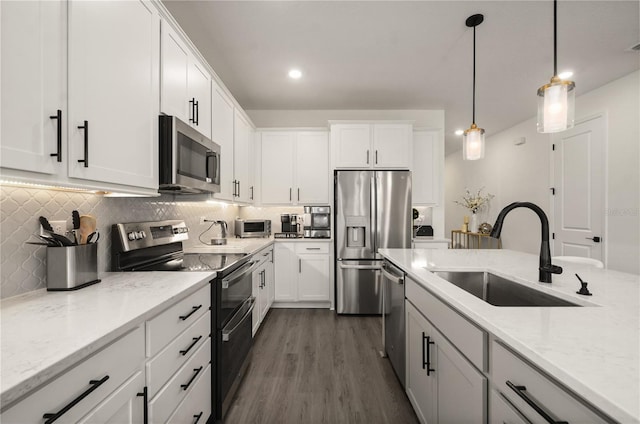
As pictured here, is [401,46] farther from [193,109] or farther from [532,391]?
[532,391]

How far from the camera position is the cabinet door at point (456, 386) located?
0.96m

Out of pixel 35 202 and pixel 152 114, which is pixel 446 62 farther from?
pixel 35 202

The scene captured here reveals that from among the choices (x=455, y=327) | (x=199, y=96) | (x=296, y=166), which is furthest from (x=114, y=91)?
(x=296, y=166)

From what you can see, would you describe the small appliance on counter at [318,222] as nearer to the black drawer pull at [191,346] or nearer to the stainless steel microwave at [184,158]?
the stainless steel microwave at [184,158]

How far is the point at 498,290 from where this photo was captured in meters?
1.58

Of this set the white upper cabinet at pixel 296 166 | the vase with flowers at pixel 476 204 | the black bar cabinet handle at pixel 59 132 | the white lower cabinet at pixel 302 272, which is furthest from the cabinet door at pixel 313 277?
the vase with flowers at pixel 476 204

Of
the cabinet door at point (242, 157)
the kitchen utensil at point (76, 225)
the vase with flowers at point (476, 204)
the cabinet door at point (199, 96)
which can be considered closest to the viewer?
the kitchen utensil at point (76, 225)

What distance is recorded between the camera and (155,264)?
1881 millimetres

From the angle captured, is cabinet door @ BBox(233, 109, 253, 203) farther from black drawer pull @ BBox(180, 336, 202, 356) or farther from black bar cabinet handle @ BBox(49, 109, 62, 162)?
black bar cabinet handle @ BBox(49, 109, 62, 162)

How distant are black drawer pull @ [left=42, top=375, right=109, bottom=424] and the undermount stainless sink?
1613 mm

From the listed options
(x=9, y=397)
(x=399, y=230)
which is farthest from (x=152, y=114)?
(x=399, y=230)

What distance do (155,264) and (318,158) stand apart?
2.58 m

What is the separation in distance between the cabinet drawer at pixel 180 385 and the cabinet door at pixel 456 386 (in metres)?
1.16

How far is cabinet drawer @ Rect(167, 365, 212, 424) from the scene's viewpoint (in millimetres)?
1241
